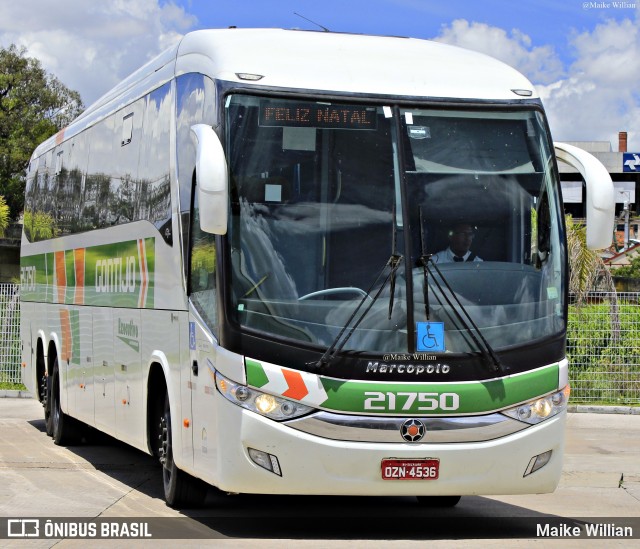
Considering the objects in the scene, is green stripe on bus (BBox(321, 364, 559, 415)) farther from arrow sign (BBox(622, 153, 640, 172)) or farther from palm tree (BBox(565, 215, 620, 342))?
arrow sign (BBox(622, 153, 640, 172))

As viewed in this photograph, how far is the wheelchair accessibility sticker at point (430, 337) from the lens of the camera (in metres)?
8.64

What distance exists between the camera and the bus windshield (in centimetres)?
867

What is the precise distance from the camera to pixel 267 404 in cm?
851

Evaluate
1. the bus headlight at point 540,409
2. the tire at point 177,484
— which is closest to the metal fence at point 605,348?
the tire at point 177,484

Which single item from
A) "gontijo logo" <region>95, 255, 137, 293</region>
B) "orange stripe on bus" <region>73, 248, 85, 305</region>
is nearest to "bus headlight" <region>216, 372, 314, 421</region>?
"gontijo logo" <region>95, 255, 137, 293</region>

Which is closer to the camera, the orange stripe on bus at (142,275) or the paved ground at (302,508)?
the paved ground at (302,508)

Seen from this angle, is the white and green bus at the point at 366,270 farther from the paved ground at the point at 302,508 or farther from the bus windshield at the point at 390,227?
the paved ground at the point at 302,508

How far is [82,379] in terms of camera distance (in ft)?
46.3

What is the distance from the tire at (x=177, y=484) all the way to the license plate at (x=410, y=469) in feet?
7.59

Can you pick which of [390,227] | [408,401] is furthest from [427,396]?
[390,227]

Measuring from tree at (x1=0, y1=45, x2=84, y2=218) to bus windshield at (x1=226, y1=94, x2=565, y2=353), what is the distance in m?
66.1

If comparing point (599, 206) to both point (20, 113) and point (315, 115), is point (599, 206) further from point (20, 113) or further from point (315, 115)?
point (20, 113)

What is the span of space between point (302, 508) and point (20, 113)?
6741cm

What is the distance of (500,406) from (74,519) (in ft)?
11.5
